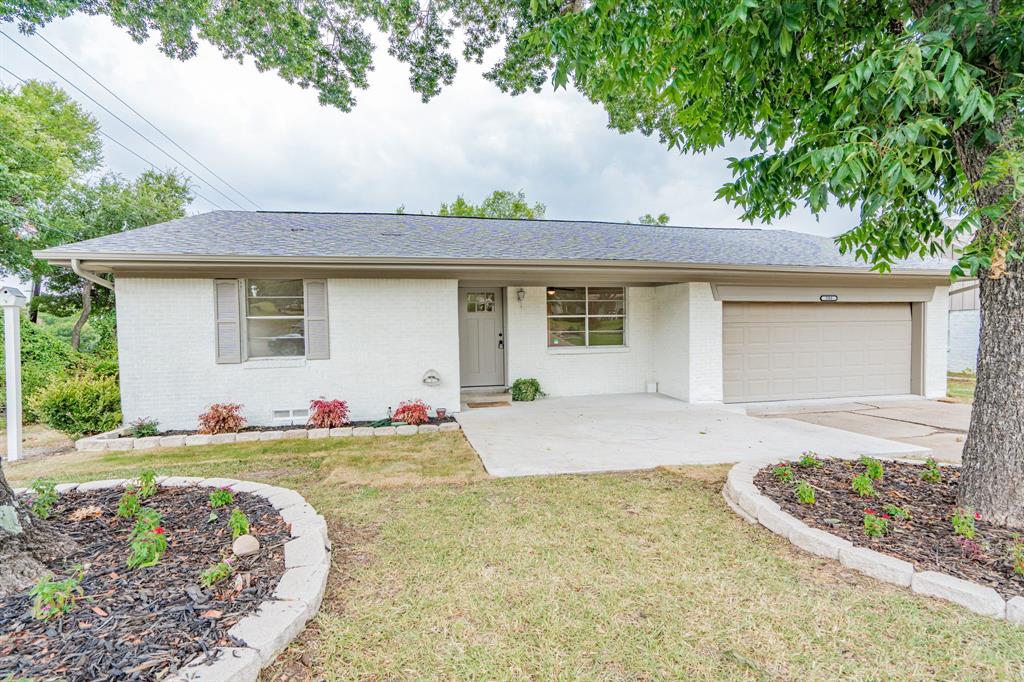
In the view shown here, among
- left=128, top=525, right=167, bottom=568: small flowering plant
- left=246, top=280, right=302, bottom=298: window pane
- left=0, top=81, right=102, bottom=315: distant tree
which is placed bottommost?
left=128, top=525, right=167, bottom=568: small flowering plant

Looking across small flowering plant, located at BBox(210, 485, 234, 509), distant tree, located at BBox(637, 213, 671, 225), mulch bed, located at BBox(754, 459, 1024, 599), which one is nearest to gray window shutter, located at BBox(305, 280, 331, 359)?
small flowering plant, located at BBox(210, 485, 234, 509)

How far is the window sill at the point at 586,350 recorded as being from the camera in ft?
29.3

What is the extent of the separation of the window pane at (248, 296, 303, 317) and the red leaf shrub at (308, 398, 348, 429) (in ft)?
4.79

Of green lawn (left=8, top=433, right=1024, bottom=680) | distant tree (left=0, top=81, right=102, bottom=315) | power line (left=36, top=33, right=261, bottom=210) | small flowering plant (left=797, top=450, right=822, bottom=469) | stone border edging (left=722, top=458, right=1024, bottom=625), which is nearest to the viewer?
green lawn (left=8, top=433, right=1024, bottom=680)

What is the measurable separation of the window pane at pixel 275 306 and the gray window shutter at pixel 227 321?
254 millimetres

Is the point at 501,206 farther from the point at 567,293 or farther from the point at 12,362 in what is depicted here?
the point at 12,362

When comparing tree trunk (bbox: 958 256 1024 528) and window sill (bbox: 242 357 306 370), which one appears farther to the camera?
window sill (bbox: 242 357 306 370)

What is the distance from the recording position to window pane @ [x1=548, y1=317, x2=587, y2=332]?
9.05 m

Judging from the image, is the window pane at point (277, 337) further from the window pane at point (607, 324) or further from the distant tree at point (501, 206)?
the distant tree at point (501, 206)

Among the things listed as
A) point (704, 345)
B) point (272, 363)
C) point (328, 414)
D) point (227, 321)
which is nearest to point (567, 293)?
point (704, 345)

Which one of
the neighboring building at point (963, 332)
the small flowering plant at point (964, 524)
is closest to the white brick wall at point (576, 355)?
the small flowering plant at point (964, 524)

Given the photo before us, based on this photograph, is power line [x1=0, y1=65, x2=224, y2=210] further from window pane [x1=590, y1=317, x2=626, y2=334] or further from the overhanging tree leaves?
the overhanging tree leaves

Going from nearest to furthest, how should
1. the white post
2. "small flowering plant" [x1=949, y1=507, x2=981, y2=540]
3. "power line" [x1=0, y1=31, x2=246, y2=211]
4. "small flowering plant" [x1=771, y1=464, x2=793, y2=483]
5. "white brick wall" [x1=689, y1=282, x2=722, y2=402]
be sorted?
"small flowering plant" [x1=949, y1=507, x2=981, y2=540] < "small flowering plant" [x1=771, y1=464, x2=793, y2=483] < the white post < "white brick wall" [x1=689, y1=282, x2=722, y2=402] < "power line" [x1=0, y1=31, x2=246, y2=211]

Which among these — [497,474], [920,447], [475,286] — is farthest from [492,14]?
[920,447]
